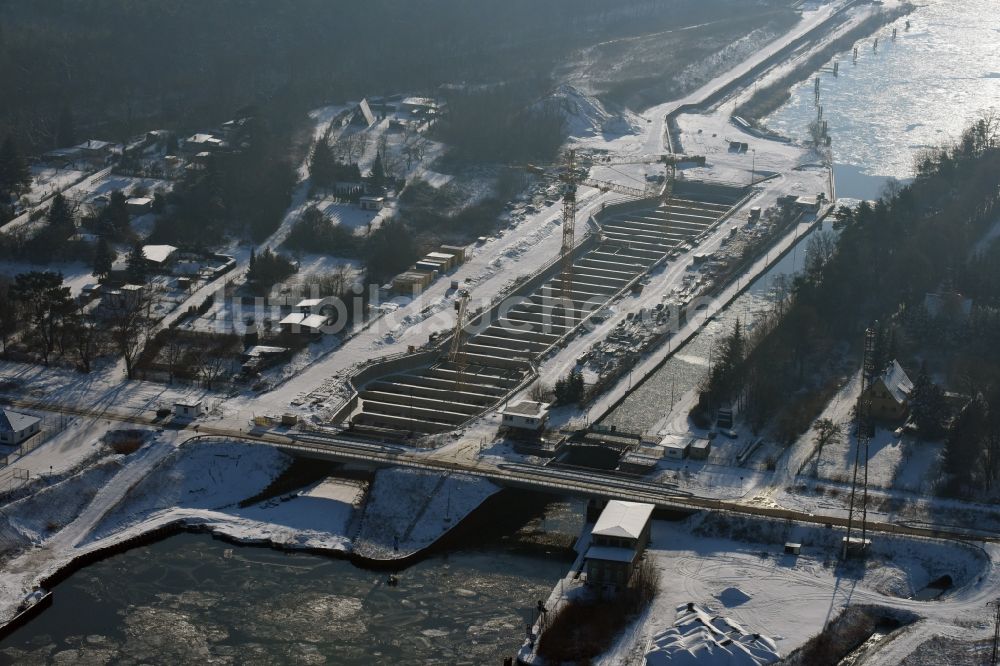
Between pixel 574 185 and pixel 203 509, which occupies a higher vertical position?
pixel 574 185

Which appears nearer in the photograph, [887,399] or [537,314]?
[887,399]

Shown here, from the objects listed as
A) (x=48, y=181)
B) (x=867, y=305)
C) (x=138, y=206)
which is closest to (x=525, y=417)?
(x=867, y=305)

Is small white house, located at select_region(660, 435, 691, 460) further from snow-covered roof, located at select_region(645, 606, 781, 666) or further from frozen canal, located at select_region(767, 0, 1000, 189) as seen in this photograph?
frozen canal, located at select_region(767, 0, 1000, 189)

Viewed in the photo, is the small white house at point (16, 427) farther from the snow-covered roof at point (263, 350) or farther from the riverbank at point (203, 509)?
the snow-covered roof at point (263, 350)

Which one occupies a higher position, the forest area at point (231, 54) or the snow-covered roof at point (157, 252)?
the forest area at point (231, 54)

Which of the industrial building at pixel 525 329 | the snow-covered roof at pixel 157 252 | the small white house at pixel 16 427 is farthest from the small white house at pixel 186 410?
the snow-covered roof at pixel 157 252

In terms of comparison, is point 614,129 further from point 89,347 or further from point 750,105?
point 89,347

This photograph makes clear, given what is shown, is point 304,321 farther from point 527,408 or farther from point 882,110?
point 882,110

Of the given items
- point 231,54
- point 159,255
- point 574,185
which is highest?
point 574,185
